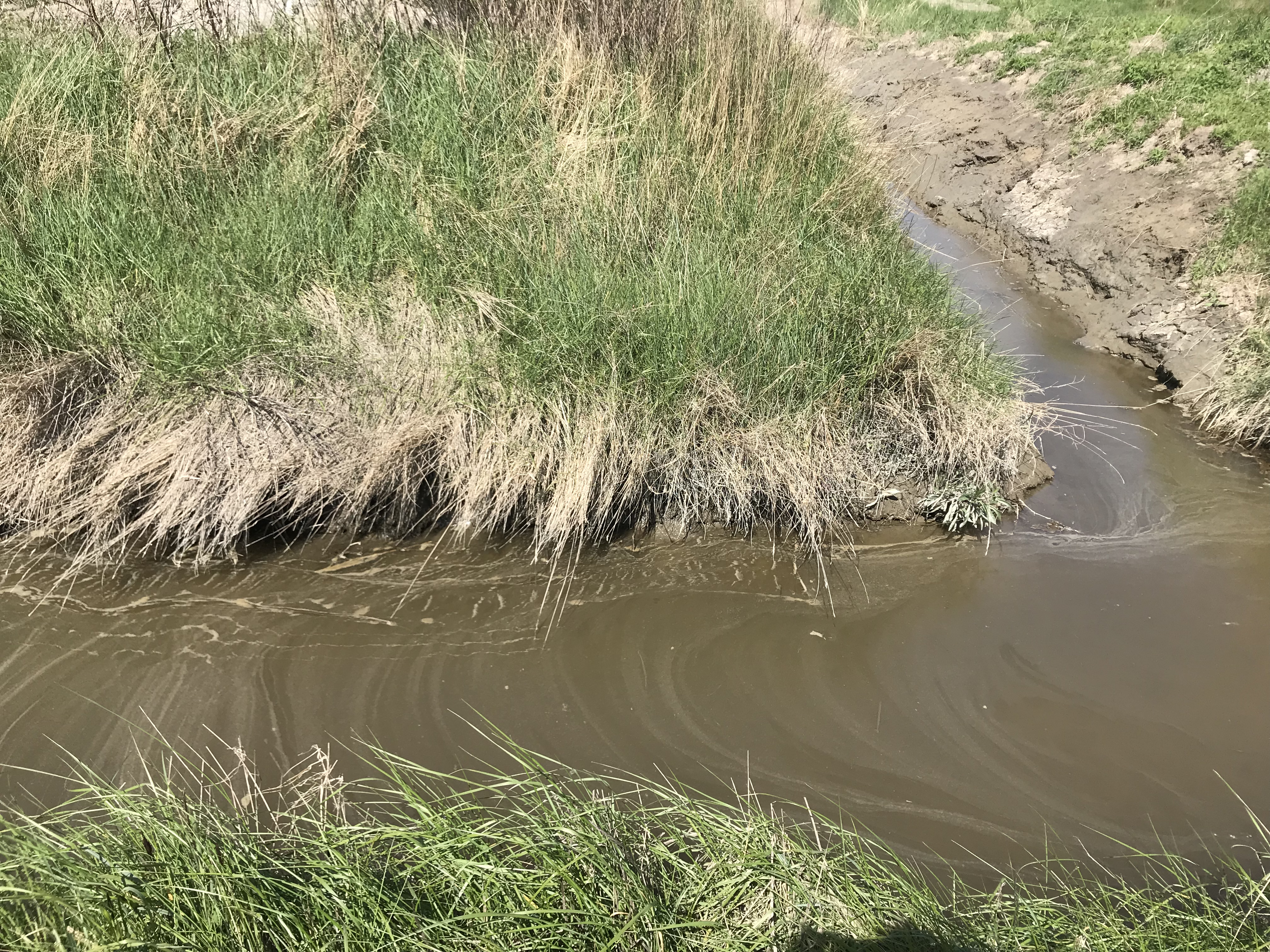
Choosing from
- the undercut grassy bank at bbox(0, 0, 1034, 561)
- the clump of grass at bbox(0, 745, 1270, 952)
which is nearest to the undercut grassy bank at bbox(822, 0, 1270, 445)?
the undercut grassy bank at bbox(0, 0, 1034, 561)

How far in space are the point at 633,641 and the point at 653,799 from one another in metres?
0.75

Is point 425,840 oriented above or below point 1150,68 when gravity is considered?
below

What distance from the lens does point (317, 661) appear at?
125 inches

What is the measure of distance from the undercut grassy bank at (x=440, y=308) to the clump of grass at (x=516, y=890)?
1534 mm

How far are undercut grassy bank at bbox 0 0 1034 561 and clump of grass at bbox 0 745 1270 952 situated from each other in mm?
1534

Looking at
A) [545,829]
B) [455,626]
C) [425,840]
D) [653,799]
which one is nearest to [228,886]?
[425,840]

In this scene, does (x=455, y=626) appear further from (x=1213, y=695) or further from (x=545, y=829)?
(x=1213, y=695)

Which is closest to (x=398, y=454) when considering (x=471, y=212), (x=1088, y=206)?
(x=471, y=212)

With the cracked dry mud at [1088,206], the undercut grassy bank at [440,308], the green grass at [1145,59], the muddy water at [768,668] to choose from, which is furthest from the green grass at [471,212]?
the green grass at [1145,59]

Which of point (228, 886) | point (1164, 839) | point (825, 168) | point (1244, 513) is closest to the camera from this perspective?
point (228, 886)

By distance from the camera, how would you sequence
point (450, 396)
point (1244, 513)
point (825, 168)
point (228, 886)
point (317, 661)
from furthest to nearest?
point (825, 168)
point (1244, 513)
point (450, 396)
point (317, 661)
point (228, 886)

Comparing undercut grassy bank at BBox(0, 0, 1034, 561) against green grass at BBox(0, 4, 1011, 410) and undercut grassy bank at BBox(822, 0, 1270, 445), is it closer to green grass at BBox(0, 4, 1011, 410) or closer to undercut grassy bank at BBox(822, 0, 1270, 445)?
green grass at BBox(0, 4, 1011, 410)

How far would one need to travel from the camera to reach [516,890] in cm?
191

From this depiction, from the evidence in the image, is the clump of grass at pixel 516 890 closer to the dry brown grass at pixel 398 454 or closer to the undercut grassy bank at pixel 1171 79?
the dry brown grass at pixel 398 454
